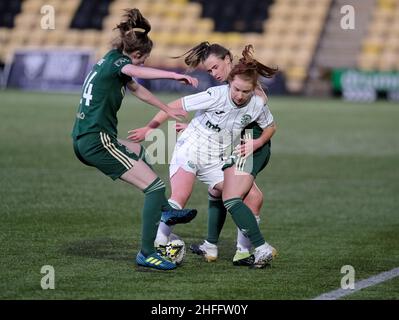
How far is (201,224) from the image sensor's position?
33.5 ft

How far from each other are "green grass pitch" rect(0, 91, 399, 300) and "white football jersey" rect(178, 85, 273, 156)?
990 mm

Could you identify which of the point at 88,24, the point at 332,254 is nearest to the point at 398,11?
the point at 88,24

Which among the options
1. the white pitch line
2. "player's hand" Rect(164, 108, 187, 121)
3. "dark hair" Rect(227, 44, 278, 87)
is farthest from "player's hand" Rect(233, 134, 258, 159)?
the white pitch line

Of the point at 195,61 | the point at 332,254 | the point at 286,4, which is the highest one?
the point at 286,4

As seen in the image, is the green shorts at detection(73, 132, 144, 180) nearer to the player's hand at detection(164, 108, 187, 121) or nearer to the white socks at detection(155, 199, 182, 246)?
the player's hand at detection(164, 108, 187, 121)

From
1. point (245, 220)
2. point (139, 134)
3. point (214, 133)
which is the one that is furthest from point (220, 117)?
point (245, 220)

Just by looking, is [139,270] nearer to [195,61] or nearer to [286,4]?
[195,61]

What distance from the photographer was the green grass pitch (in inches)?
271

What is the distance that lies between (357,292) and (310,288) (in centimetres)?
33

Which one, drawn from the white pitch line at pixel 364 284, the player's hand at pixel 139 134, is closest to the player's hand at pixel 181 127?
the player's hand at pixel 139 134

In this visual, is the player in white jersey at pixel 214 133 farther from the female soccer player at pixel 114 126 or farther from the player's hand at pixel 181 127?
the female soccer player at pixel 114 126
